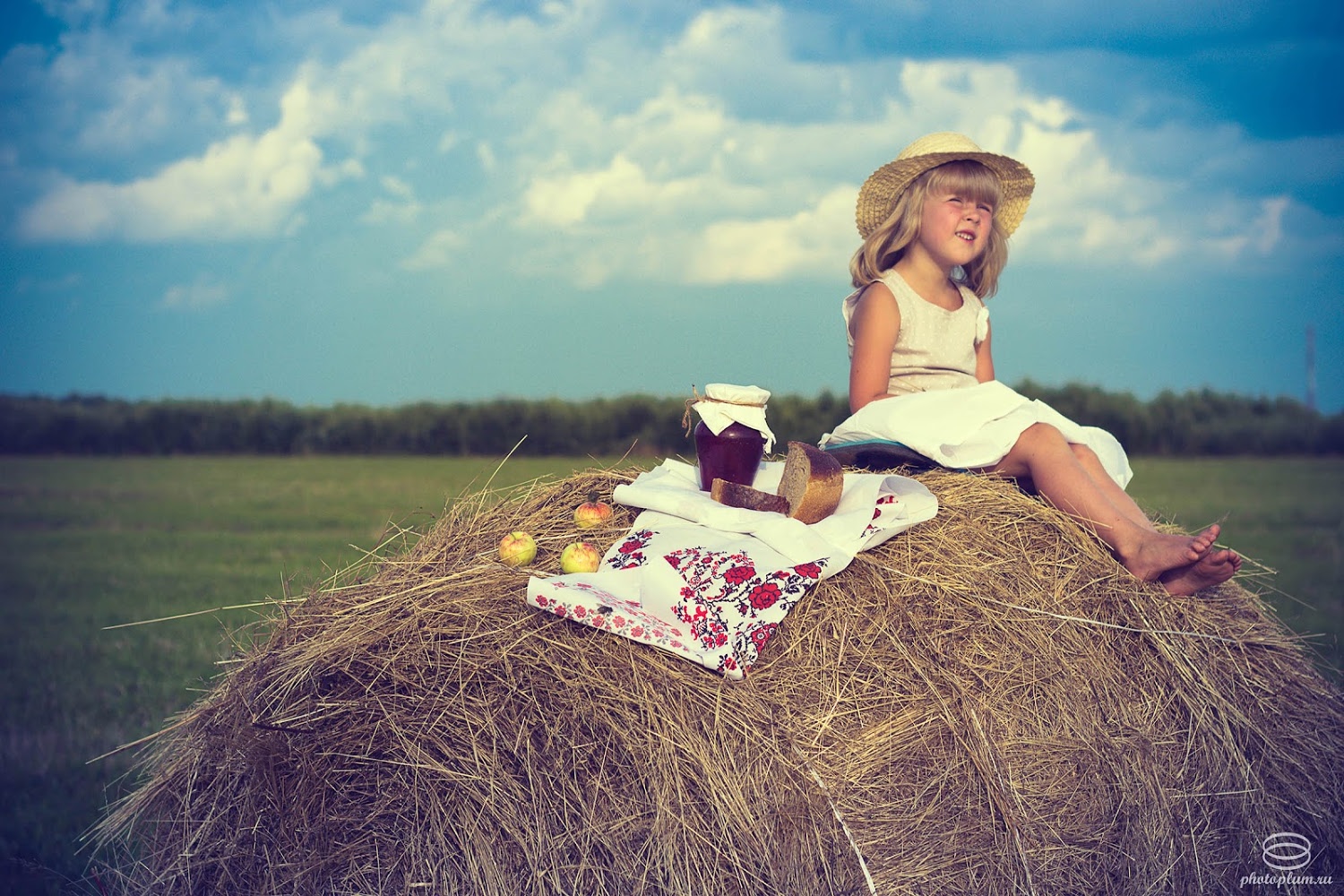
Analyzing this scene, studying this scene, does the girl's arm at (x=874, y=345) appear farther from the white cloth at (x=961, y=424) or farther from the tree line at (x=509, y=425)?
the tree line at (x=509, y=425)

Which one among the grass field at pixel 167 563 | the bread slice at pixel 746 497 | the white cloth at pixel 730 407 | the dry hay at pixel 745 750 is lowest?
the grass field at pixel 167 563

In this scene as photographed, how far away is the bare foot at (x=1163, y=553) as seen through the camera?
389 centimetres

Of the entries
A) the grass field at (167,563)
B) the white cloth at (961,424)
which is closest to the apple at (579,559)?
the grass field at (167,563)

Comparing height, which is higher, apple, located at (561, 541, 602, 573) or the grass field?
apple, located at (561, 541, 602, 573)

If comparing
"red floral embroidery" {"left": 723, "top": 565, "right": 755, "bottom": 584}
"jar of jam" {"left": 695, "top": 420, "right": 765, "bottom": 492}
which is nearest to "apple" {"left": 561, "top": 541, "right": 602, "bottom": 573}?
"red floral embroidery" {"left": 723, "top": 565, "right": 755, "bottom": 584}

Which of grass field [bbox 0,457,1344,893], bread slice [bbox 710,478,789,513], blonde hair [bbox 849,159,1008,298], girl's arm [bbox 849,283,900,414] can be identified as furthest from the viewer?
grass field [bbox 0,457,1344,893]

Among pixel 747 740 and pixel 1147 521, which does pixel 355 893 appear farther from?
pixel 1147 521

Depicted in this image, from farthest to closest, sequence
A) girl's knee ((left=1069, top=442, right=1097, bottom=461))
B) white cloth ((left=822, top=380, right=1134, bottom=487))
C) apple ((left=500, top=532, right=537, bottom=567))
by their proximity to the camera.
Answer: girl's knee ((left=1069, top=442, right=1097, bottom=461))
white cloth ((left=822, top=380, right=1134, bottom=487))
apple ((left=500, top=532, right=537, bottom=567))

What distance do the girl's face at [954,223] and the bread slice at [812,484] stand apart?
5.19 ft

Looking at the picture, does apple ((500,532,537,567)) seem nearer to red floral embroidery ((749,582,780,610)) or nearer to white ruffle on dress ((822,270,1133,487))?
red floral embroidery ((749,582,780,610))

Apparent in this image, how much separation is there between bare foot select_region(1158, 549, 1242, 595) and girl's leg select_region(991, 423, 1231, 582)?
0.03 metres

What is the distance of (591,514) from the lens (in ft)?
13.2

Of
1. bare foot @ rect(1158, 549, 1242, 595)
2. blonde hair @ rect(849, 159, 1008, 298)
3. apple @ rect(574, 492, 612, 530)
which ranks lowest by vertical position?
bare foot @ rect(1158, 549, 1242, 595)

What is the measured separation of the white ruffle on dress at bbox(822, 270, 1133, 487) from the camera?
4406 millimetres
